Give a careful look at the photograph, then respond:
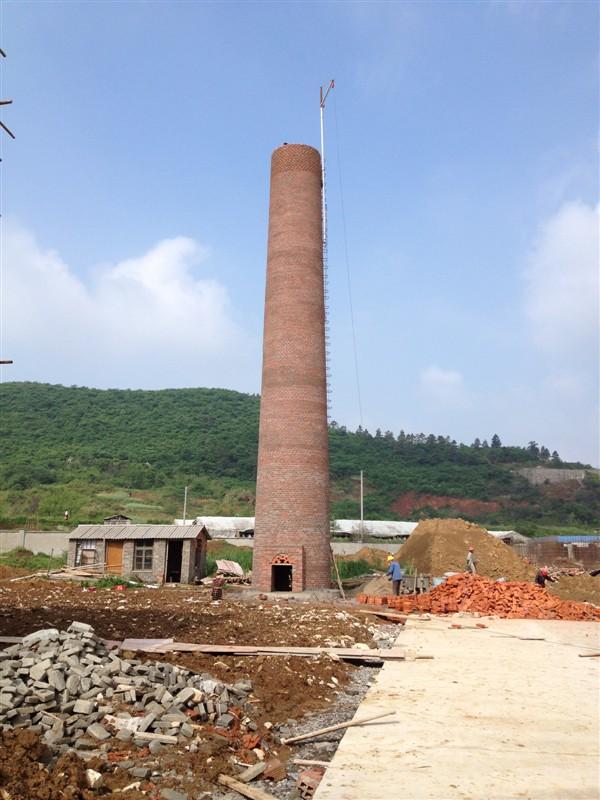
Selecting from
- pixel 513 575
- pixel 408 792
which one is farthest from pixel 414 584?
pixel 408 792

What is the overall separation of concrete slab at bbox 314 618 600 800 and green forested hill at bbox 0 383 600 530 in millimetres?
46968

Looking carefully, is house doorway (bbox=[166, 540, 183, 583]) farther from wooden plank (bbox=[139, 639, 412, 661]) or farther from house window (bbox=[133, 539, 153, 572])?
wooden plank (bbox=[139, 639, 412, 661])

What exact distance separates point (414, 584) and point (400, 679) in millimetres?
12492

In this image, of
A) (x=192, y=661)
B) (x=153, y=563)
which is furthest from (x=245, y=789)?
(x=153, y=563)

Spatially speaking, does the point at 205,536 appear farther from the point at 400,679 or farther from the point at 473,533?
the point at 400,679

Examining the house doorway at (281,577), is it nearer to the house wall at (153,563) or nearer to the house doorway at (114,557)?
the house wall at (153,563)

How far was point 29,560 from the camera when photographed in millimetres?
33344

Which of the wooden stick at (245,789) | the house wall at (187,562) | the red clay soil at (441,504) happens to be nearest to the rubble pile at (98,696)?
the wooden stick at (245,789)

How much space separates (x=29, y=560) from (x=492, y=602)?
80.9 feet

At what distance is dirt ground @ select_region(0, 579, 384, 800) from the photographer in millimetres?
5704

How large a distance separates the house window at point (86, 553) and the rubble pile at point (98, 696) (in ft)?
65.1

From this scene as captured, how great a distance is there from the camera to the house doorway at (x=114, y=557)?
27453 mm

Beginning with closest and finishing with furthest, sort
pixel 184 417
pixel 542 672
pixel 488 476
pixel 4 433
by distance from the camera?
pixel 542 672 < pixel 4 433 < pixel 488 476 < pixel 184 417

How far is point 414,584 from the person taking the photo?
840 inches
